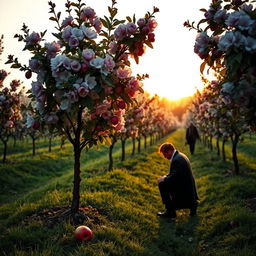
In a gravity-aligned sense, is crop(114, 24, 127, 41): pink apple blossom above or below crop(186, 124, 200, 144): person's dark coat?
above

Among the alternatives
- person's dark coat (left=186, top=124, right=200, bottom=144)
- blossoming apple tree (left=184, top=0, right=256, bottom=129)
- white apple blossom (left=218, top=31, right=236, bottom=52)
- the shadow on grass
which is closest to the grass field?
the shadow on grass

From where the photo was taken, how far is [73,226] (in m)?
5.22

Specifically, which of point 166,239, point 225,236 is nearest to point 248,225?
point 225,236

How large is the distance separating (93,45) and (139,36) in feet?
2.59

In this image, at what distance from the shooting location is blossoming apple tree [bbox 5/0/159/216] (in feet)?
14.8

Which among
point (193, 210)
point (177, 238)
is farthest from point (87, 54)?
point (193, 210)

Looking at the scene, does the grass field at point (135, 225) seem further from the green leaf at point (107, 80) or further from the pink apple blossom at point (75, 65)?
the pink apple blossom at point (75, 65)

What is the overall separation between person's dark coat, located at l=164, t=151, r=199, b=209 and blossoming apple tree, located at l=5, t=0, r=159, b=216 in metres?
2.41

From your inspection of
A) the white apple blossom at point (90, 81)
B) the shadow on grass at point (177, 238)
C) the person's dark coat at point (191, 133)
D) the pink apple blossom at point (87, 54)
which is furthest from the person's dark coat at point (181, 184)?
the person's dark coat at point (191, 133)

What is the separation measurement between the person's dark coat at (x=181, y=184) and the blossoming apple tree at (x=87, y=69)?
2.41 m

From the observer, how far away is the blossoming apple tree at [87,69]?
14.8 ft

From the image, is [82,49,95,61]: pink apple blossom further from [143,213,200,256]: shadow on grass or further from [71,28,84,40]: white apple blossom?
[143,213,200,256]: shadow on grass

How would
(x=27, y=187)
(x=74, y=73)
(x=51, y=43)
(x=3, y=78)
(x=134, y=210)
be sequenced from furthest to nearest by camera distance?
(x=27, y=187)
(x=3, y=78)
(x=134, y=210)
(x=51, y=43)
(x=74, y=73)

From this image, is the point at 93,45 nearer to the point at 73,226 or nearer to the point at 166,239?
the point at 73,226
